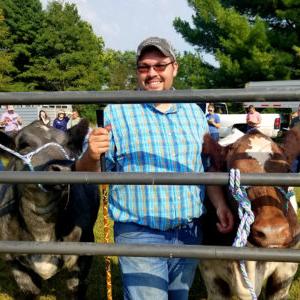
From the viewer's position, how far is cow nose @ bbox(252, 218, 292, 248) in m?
2.45

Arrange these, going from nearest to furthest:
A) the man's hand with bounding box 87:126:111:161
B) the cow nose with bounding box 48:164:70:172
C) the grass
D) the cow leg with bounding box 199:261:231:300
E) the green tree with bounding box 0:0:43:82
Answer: the man's hand with bounding box 87:126:111:161 → the cow nose with bounding box 48:164:70:172 → the cow leg with bounding box 199:261:231:300 → the grass → the green tree with bounding box 0:0:43:82

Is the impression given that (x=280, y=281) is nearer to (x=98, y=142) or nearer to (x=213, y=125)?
(x=98, y=142)

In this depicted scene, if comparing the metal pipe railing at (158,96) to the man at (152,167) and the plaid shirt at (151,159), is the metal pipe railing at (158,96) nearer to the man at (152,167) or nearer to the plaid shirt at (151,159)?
the man at (152,167)

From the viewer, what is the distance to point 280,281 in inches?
134

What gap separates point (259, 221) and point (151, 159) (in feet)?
2.18

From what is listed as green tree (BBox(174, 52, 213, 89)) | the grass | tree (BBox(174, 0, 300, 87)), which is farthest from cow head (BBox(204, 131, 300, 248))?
green tree (BBox(174, 52, 213, 89))

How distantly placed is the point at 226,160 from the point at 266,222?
722 mm

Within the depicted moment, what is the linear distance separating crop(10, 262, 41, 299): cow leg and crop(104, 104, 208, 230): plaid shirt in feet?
5.60

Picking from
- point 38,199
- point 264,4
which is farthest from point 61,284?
point 264,4

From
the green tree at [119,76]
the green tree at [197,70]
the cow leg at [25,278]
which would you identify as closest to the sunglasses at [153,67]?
the cow leg at [25,278]

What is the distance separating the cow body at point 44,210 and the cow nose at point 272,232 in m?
1.45

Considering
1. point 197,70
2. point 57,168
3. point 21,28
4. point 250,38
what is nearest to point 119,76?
point 21,28

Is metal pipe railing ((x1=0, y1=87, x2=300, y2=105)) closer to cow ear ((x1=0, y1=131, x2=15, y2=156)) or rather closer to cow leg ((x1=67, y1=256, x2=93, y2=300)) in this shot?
cow ear ((x1=0, y1=131, x2=15, y2=156))

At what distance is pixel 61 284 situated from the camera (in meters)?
5.40
